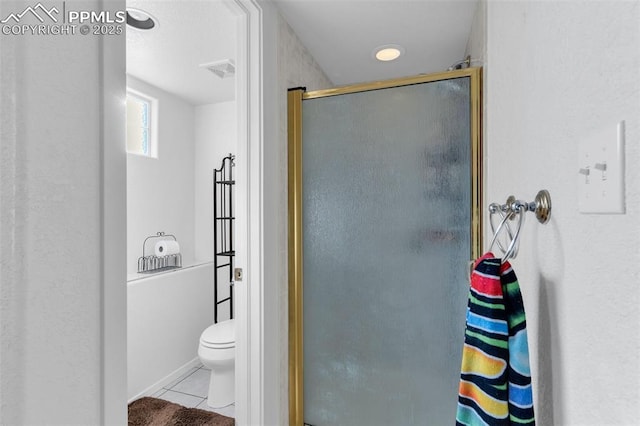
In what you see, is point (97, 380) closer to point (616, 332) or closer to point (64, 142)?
point (64, 142)

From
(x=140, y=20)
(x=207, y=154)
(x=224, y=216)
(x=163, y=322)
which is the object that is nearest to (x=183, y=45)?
(x=140, y=20)

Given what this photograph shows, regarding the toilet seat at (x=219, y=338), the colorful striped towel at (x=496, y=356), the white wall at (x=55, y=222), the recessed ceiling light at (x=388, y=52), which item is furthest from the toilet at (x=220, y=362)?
the recessed ceiling light at (x=388, y=52)

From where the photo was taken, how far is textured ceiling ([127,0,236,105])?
1670mm

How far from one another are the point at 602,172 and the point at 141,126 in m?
3.09

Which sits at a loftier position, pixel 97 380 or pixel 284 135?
pixel 284 135

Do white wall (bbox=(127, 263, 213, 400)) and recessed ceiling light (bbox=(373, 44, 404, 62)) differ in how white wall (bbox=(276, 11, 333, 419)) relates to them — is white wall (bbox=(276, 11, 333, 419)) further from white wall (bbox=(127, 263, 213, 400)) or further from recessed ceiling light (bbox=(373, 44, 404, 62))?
white wall (bbox=(127, 263, 213, 400))

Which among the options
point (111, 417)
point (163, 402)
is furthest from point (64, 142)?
point (163, 402)

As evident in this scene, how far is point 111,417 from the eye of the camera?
73cm

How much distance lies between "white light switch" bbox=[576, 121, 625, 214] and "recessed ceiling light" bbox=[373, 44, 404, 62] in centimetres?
173

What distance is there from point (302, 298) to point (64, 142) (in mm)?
1273

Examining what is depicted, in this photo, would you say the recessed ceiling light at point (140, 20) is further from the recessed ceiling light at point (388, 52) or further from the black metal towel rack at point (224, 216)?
the recessed ceiling light at point (388, 52)

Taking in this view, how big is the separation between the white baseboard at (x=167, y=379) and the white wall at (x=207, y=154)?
0.91 metres

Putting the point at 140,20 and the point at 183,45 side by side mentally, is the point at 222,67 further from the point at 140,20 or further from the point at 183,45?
the point at 140,20

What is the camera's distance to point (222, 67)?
233 cm
